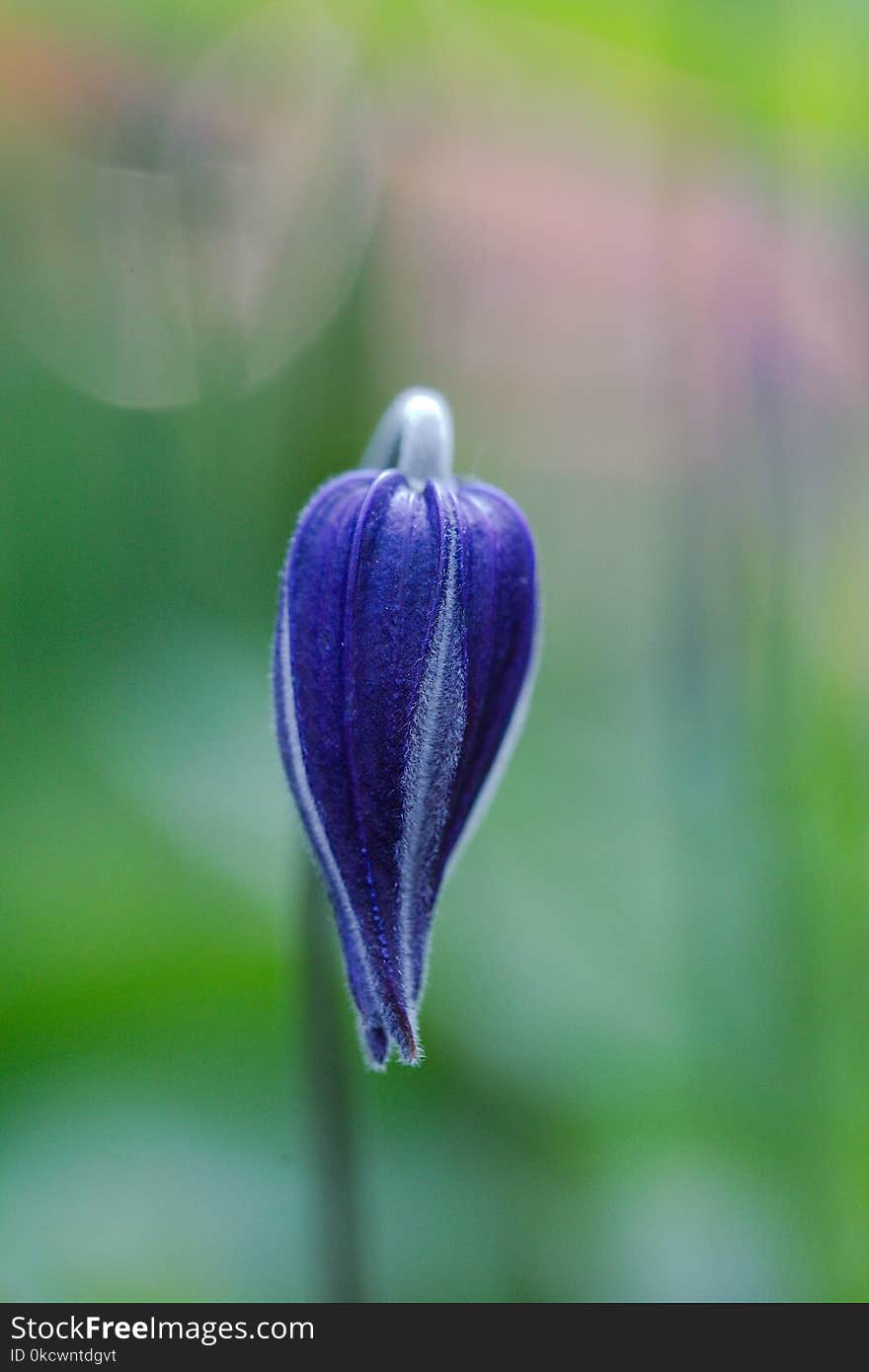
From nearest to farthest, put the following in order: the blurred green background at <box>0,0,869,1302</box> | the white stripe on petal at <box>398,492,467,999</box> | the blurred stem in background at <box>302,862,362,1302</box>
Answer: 1. the white stripe on petal at <box>398,492,467,999</box>
2. the blurred stem in background at <box>302,862,362,1302</box>
3. the blurred green background at <box>0,0,869,1302</box>

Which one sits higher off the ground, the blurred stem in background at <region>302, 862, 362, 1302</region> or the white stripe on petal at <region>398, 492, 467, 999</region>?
the white stripe on petal at <region>398, 492, 467, 999</region>

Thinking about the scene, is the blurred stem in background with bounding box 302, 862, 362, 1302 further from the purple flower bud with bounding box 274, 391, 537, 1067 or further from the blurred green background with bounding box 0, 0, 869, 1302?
the purple flower bud with bounding box 274, 391, 537, 1067

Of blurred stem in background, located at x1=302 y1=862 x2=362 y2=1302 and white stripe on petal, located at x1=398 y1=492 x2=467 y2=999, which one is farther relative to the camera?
blurred stem in background, located at x1=302 y1=862 x2=362 y2=1302

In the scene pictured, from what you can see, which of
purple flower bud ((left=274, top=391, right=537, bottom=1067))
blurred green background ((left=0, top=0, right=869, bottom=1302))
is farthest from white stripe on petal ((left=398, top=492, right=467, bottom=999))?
blurred green background ((left=0, top=0, right=869, bottom=1302))

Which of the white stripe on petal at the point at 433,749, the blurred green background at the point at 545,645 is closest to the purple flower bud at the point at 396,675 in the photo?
the white stripe on petal at the point at 433,749

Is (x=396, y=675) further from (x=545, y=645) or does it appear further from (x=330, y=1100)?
(x=545, y=645)

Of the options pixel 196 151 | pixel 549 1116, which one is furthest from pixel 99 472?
pixel 549 1116

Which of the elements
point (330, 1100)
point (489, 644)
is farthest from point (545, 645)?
point (489, 644)
